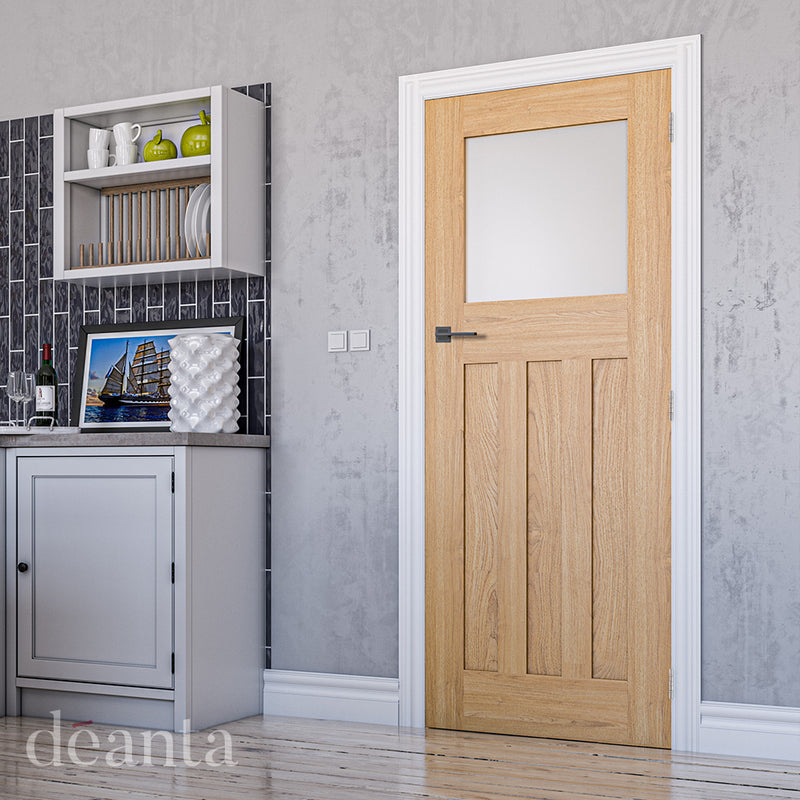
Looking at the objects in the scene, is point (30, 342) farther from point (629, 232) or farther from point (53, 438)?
point (629, 232)

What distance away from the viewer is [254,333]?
4012 mm

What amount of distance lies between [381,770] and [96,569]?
119cm

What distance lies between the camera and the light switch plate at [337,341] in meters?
3.85

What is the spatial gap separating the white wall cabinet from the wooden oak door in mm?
662

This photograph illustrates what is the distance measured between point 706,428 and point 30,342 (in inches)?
104

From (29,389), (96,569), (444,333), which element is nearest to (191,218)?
(29,389)

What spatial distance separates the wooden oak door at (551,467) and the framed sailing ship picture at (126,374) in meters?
0.94

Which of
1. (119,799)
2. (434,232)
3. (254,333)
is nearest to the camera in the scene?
(119,799)

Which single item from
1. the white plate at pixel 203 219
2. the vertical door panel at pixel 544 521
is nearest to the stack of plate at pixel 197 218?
the white plate at pixel 203 219

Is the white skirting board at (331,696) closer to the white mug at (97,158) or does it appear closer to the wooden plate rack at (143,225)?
the wooden plate rack at (143,225)

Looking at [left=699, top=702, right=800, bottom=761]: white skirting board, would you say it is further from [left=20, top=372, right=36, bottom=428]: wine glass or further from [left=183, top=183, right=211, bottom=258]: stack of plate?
[left=20, top=372, right=36, bottom=428]: wine glass


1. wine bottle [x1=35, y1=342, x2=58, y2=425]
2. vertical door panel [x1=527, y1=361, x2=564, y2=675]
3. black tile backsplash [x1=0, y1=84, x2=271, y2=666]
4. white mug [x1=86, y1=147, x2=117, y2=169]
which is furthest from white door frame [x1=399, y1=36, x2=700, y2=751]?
wine bottle [x1=35, y1=342, x2=58, y2=425]

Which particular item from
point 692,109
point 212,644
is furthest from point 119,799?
point 692,109

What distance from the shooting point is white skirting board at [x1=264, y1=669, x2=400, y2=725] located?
12.1 ft
